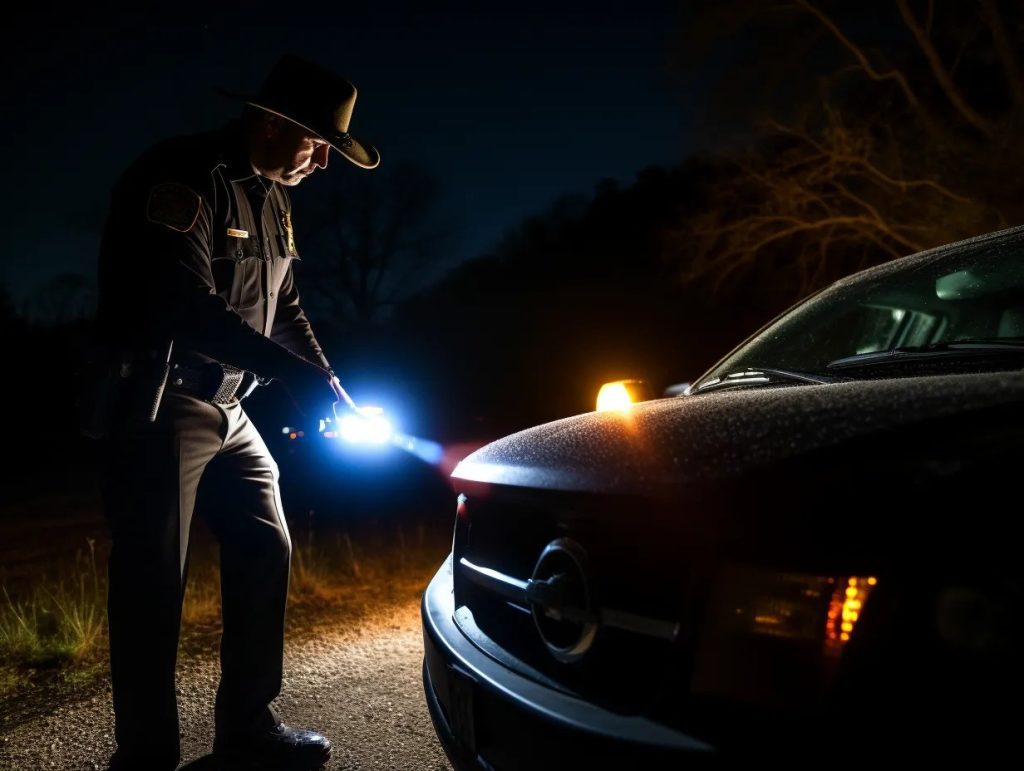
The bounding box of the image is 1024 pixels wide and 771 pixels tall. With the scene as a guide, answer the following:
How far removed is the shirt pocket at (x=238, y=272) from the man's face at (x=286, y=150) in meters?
0.27

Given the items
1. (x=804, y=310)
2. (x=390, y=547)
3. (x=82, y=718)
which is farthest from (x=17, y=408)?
(x=804, y=310)

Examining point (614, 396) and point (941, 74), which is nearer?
point (614, 396)

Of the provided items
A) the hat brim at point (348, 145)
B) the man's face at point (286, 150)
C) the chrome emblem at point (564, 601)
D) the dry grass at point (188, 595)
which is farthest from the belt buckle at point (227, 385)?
the dry grass at point (188, 595)

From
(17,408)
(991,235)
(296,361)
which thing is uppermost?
(991,235)

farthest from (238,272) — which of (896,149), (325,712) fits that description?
(896,149)

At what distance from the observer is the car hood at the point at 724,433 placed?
1.29 m

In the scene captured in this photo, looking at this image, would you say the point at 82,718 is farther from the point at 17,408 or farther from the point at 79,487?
the point at 17,408

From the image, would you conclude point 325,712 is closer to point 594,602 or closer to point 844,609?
point 594,602

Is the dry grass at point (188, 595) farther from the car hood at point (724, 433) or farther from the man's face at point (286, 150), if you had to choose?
the car hood at point (724, 433)

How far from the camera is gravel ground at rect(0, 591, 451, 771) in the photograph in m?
2.46

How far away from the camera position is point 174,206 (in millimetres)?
2096

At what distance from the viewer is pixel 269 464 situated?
252 centimetres

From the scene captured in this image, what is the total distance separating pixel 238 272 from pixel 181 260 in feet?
0.94

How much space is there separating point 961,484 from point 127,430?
1.94 metres
